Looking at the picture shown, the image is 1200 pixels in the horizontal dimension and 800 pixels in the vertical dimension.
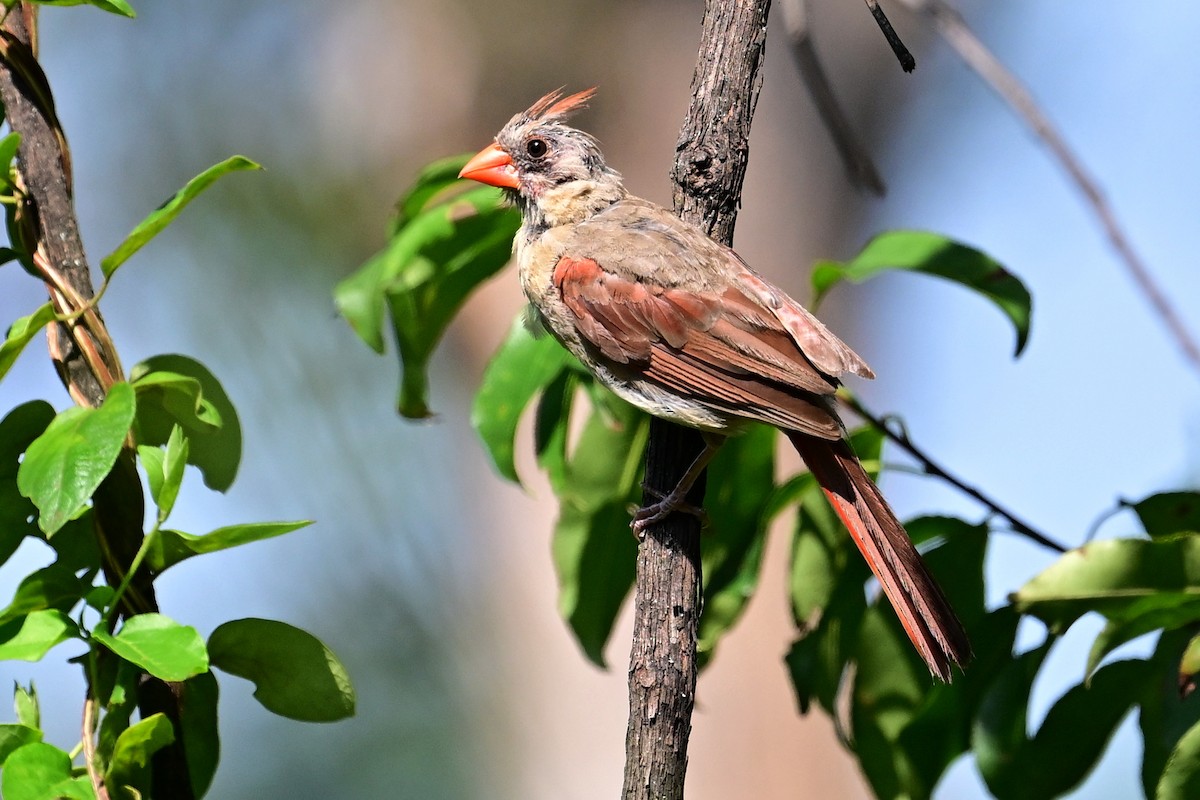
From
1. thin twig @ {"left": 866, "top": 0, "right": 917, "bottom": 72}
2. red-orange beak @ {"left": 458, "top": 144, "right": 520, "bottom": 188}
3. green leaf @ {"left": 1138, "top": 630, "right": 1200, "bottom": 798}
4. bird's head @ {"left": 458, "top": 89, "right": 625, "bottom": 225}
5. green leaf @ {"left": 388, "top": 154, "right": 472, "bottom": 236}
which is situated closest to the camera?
thin twig @ {"left": 866, "top": 0, "right": 917, "bottom": 72}

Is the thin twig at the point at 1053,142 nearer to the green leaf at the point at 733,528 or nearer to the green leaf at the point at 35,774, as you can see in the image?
the green leaf at the point at 733,528

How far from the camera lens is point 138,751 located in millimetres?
1224

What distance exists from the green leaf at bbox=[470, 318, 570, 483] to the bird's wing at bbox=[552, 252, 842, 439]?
0.12 meters

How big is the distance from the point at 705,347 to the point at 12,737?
130cm

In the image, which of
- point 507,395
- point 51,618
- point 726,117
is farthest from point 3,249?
point 726,117

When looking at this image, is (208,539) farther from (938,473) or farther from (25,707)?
(938,473)

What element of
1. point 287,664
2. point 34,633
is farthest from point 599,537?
point 34,633

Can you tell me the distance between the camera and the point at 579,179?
257 centimetres

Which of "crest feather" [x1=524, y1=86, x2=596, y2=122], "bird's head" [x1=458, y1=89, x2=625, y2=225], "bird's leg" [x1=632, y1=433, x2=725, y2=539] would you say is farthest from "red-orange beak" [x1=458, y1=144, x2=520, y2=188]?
"bird's leg" [x1=632, y1=433, x2=725, y2=539]

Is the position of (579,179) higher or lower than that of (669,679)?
higher

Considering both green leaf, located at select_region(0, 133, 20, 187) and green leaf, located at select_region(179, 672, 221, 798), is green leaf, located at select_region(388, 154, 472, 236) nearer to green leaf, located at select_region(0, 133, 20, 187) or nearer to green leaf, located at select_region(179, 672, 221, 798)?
Result: green leaf, located at select_region(0, 133, 20, 187)

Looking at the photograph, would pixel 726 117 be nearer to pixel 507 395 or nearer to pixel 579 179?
pixel 507 395

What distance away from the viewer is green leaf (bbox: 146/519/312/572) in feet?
4.08

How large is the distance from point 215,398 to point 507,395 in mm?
557
